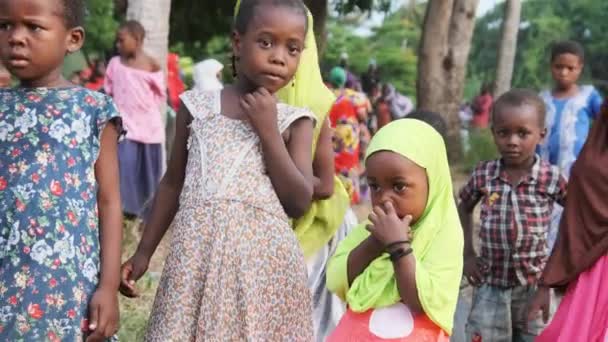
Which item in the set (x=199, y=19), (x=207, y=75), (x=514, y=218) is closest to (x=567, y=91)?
(x=514, y=218)

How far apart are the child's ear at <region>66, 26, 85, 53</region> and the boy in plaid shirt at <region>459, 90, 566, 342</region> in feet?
7.30

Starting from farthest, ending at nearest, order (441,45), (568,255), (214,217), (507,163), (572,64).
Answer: (441,45)
(572,64)
(507,163)
(568,255)
(214,217)

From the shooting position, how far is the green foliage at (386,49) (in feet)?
139

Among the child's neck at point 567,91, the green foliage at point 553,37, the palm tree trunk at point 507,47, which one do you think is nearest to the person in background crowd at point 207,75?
the child's neck at point 567,91

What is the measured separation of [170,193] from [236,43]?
21.3 inches

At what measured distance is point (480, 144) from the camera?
627 inches

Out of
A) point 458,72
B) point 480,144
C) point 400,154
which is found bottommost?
point 480,144

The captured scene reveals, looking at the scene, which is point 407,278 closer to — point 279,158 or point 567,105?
point 279,158

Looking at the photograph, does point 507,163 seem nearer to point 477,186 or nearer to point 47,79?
point 477,186

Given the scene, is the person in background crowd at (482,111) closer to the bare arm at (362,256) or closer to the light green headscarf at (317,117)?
the light green headscarf at (317,117)

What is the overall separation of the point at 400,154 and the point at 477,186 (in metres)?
1.61

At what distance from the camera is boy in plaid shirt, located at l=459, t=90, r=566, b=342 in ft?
14.8

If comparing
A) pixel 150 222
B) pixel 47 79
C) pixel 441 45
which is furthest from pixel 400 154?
pixel 441 45

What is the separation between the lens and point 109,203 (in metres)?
2.94
